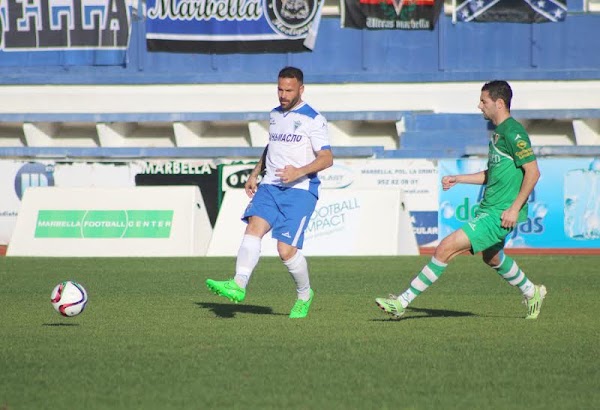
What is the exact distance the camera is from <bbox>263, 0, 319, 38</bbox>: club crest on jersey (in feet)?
105

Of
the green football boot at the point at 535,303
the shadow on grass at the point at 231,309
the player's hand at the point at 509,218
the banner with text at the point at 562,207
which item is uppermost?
the player's hand at the point at 509,218

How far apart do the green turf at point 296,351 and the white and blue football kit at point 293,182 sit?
0.79 metres

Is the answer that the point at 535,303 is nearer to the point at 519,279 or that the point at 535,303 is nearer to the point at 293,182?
the point at 519,279

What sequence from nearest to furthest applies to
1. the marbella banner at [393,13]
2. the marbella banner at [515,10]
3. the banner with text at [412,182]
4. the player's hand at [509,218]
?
the player's hand at [509,218]
the banner with text at [412,182]
the marbella banner at [515,10]
the marbella banner at [393,13]

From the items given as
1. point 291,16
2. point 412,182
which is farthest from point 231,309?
point 291,16

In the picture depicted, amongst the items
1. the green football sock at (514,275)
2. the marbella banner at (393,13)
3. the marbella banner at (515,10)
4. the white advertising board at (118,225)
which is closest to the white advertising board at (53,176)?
the white advertising board at (118,225)

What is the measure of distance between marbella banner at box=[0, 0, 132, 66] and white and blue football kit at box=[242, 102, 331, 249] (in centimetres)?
2334

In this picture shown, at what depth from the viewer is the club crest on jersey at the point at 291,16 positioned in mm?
31906

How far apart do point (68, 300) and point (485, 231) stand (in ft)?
10.9

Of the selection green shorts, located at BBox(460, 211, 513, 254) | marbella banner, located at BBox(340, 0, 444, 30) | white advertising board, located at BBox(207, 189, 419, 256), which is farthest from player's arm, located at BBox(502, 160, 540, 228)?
marbella banner, located at BBox(340, 0, 444, 30)

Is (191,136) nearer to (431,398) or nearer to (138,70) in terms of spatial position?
(138,70)

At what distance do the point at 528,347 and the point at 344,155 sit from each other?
21167 mm

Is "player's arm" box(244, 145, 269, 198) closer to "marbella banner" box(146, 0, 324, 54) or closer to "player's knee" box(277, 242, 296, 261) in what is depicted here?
"player's knee" box(277, 242, 296, 261)

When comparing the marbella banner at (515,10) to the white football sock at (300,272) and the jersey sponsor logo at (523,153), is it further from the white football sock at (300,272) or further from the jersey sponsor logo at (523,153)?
the jersey sponsor logo at (523,153)
